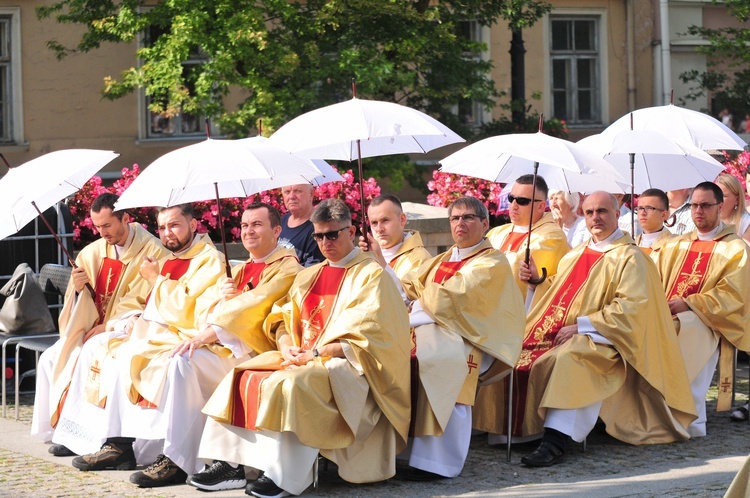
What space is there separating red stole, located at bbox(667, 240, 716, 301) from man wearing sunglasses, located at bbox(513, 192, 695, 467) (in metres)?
0.73

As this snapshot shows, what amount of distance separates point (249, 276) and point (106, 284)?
1.38 metres

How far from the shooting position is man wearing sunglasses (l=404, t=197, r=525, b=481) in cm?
758

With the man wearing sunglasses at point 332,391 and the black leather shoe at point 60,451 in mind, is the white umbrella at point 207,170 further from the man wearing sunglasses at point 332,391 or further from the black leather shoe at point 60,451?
the black leather shoe at point 60,451

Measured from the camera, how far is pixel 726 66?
69.5ft

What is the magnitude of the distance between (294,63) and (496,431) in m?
5.75

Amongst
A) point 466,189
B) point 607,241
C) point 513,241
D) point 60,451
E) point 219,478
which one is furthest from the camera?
point 466,189

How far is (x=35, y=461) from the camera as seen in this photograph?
819 centimetres

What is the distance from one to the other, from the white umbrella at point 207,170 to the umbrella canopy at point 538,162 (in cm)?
124

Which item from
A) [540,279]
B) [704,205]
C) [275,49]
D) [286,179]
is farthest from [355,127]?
[275,49]

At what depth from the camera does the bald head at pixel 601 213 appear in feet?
27.6

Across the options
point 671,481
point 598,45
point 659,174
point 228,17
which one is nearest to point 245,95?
point 228,17

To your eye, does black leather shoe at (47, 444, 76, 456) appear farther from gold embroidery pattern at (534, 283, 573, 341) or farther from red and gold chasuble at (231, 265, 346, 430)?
gold embroidery pattern at (534, 283, 573, 341)

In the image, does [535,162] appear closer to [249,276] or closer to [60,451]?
[249,276]

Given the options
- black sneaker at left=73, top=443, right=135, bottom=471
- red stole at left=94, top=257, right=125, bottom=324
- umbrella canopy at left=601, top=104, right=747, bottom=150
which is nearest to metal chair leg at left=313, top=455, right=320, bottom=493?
black sneaker at left=73, top=443, right=135, bottom=471
